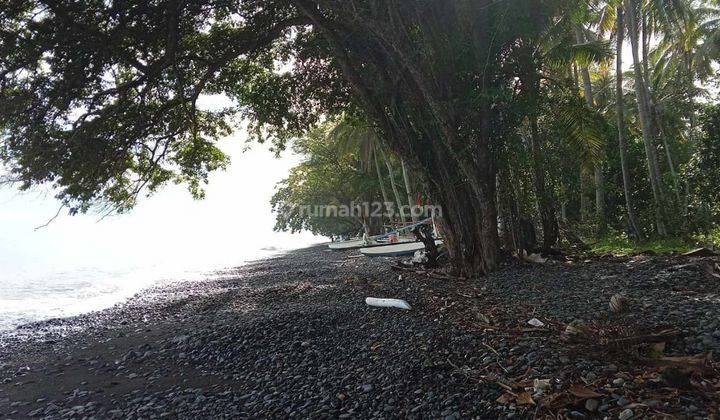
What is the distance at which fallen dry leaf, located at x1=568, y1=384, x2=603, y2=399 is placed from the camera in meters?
2.80

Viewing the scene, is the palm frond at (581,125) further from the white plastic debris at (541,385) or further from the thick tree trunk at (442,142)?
the white plastic debris at (541,385)

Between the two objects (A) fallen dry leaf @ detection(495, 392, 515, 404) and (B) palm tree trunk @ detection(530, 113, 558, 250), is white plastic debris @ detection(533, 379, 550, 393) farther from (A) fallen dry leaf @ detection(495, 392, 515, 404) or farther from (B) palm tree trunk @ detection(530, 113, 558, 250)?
(B) palm tree trunk @ detection(530, 113, 558, 250)

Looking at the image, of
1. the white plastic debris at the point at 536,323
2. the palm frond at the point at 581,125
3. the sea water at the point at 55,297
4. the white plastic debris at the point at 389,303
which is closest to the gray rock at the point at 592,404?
the white plastic debris at the point at 536,323

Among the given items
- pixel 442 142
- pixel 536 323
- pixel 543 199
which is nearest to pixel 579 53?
pixel 543 199

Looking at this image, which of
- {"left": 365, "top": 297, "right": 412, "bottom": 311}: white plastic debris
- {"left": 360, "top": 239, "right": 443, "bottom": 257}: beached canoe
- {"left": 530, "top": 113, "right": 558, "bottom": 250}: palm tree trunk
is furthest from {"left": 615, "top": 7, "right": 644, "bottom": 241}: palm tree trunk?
{"left": 365, "top": 297, "right": 412, "bottom": 311}: white plastic debris

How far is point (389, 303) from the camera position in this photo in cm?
636

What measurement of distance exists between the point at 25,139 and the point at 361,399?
27.5 ft

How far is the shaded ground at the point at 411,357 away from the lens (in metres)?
3.02

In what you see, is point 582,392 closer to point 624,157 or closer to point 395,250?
point 624,157

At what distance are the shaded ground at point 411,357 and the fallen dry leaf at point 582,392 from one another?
0.04 feet

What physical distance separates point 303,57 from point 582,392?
32.4 ft

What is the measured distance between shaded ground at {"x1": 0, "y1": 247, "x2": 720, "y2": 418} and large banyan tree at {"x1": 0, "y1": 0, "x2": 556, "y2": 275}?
2.30m

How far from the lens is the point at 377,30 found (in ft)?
24.2

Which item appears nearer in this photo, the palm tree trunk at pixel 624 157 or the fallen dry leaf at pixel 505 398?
the fallen dry leaf at pixel 505 398
